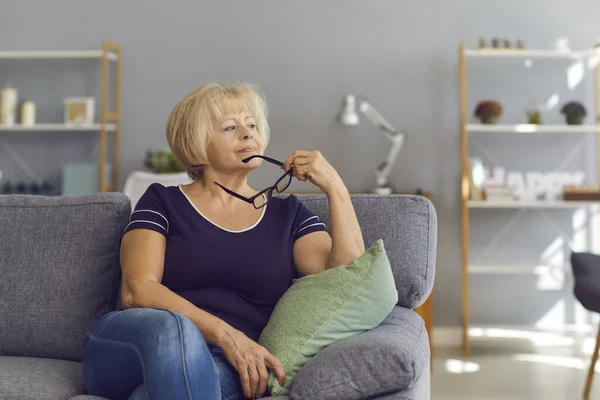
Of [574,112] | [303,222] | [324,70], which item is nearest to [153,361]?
[303,222]

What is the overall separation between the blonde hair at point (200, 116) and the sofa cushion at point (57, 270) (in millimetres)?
250

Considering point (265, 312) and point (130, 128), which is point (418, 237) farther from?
point (130, 128)

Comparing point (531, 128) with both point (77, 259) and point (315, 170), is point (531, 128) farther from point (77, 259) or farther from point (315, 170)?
point (77, 259)

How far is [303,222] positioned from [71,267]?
64cm

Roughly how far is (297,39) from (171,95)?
2.78ft

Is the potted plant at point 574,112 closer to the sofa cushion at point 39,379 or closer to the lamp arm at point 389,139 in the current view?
the lamp arm at point 389,139

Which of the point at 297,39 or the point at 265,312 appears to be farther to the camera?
the point at 297,39

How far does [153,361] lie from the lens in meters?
1.47

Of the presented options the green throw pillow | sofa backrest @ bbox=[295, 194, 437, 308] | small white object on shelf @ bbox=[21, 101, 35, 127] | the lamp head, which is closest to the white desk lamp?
the lamp head

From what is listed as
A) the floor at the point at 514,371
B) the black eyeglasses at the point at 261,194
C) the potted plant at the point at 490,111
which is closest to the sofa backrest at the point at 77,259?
the black eyeglasses at the point at 261,194

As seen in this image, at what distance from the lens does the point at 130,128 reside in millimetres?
4855

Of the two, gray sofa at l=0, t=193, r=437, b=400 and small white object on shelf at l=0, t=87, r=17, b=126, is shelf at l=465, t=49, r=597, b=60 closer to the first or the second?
gray sofa at l=0, t=193, r=437, b=400

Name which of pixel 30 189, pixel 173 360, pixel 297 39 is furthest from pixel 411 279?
pixel 30 189

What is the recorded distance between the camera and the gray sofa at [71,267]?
6.59 ft
